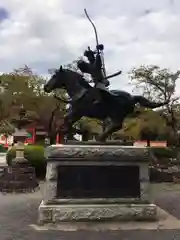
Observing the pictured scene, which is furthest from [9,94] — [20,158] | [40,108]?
[20,158]

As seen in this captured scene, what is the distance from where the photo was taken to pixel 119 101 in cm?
959

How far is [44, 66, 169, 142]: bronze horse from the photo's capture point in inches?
374

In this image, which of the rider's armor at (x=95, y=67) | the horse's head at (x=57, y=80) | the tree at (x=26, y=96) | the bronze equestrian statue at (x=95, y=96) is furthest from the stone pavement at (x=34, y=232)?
the tree at (x=26, y=96)

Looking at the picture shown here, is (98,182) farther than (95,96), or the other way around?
(95,96)

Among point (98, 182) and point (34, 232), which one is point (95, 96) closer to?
point (98, 182)

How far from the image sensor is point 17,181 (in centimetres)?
1478

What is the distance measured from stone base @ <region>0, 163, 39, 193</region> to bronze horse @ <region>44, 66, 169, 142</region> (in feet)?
17.7

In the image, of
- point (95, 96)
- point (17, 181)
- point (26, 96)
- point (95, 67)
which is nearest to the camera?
point (95, 96)

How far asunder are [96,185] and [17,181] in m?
6.68

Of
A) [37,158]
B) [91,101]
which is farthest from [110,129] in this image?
[37,158]

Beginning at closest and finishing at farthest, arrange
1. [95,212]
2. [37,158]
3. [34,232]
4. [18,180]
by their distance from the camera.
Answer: [34,232] → [95,212] → [18,180] → [37,158]

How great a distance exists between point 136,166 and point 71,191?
151cm

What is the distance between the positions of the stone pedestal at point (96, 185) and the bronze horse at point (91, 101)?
105 centimetres

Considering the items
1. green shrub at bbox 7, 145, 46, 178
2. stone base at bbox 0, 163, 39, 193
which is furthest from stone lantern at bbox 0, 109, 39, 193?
green shrub at bbox 7, 145, 46, 178
